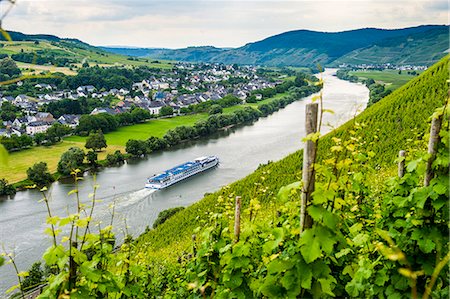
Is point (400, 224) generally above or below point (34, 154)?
above

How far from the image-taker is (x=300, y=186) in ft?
6.86

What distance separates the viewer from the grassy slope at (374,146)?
13336 millimetres

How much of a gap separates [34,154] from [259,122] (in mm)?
20176

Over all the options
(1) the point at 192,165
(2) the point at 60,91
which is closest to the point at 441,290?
(1) the point at 192,165

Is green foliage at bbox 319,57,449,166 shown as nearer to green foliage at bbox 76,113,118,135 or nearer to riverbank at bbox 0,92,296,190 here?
riverbank at bbox 0,92,296,190

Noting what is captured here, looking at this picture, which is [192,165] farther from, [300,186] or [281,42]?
[281,42]

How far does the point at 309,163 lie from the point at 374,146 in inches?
510

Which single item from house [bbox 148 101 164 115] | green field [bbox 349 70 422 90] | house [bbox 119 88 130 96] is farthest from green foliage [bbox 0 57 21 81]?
house [bbox 119 88 130 96]

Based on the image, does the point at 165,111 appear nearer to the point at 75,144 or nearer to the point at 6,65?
the point at 75,144

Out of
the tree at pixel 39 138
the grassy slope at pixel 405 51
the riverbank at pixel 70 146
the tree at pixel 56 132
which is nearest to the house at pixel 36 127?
the tree at pixel 56 132

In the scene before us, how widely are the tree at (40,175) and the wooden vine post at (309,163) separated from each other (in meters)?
22.5

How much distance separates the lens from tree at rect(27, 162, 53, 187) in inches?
876

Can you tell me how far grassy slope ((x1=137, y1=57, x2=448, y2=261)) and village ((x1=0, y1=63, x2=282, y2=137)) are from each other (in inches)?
932

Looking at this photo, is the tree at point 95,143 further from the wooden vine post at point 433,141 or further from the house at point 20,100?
the wooden vine post at point 433,141
